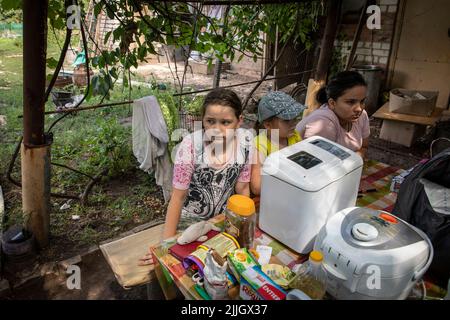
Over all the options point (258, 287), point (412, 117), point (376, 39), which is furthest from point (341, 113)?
point (376, 39)

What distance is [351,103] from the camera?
210cm

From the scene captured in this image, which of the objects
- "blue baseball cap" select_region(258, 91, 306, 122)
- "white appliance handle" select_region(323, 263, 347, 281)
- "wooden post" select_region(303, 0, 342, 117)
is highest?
"wooden post" select_region(303, 0, 342, 117)

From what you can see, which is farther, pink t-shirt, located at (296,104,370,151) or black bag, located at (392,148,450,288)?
pink t-shirt, located at (296,104,370,151)

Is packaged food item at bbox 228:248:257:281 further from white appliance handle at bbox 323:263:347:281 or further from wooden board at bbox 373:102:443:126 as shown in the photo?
wooden board at bbox 373:102:443:126

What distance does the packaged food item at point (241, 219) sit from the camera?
124 cm

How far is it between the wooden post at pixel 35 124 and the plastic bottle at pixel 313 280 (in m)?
1.83

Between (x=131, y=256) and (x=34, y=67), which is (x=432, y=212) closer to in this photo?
(x=131, y=256)

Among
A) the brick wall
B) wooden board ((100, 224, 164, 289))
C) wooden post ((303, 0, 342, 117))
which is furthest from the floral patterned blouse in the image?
the brick wall

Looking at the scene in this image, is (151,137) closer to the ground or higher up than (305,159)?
closer to the ground

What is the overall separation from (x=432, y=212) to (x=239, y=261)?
0.80 metres

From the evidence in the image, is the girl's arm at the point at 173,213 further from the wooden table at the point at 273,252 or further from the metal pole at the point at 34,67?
the metal pole at the point at 34,67

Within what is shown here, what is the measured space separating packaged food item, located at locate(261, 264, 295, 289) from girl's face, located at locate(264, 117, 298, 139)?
959 mm

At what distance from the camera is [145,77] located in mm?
8477

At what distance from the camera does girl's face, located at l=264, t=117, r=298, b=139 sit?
1.92 m
